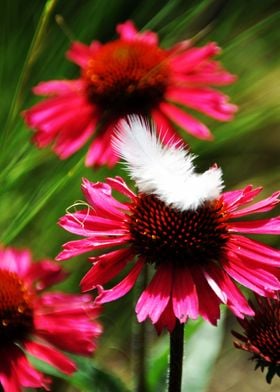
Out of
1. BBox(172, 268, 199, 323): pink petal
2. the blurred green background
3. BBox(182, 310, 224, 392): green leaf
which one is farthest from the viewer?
BBox(182, 310, 224, 392): green leaf

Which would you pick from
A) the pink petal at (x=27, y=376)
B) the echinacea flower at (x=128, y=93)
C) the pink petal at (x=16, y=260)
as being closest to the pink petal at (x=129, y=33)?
the echinacea flower at (x=128, y=93)

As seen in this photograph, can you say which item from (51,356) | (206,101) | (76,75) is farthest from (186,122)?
(51,356)

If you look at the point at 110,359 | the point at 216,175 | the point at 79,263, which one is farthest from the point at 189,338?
the point at 110,359

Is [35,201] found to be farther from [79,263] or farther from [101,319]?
[101,319]

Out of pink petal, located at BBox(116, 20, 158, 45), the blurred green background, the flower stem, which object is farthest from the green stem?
pink petal, located at BBox(116, 20, 158, 45)

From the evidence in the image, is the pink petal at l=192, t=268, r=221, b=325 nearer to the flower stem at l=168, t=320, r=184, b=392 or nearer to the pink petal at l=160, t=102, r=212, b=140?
the flower stem at l=168, t=320, r=184, b=392

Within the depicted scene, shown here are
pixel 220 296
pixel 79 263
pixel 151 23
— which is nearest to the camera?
pixel 220 296
